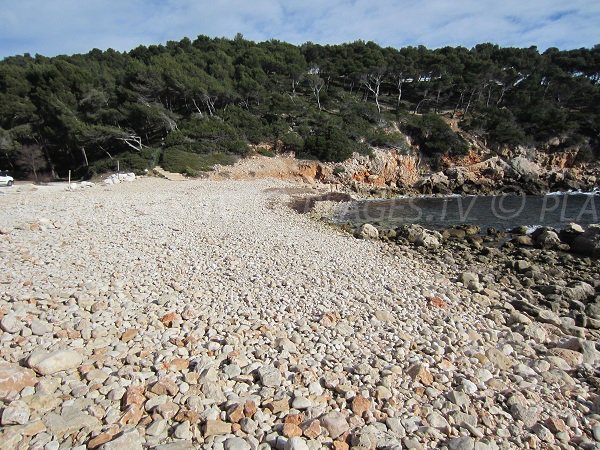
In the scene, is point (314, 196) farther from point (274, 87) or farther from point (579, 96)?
point (579, 96)

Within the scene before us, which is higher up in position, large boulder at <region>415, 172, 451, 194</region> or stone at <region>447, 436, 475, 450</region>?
large boulder at <region>415, 172, 451, 194</region>

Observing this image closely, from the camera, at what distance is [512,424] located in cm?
488

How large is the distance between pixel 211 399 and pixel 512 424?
13.8 ft

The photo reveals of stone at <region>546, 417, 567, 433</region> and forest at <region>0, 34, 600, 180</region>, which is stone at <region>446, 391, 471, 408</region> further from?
forest at <region>0, 34, 600, 180</region>

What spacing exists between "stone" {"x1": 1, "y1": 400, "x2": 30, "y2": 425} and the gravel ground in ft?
0.05

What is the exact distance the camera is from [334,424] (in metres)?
4.39

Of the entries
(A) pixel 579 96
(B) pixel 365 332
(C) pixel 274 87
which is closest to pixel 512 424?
(B) pixel 365 332

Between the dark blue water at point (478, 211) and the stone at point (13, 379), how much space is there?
16.8m

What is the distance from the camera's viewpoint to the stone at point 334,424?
14.2 feet

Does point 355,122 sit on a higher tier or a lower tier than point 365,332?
higher

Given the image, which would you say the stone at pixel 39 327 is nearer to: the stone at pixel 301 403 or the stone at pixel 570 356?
the stone at pixel 301 403

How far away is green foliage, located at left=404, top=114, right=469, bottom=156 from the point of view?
139 ft

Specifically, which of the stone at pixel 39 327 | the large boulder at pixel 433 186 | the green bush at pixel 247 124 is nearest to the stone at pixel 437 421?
the stone at pixel 39 327

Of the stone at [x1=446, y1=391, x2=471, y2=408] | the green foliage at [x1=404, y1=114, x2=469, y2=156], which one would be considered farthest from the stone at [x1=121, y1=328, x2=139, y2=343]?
the green foliage at [x1=404, y1=114, x2=469, y2=156]
